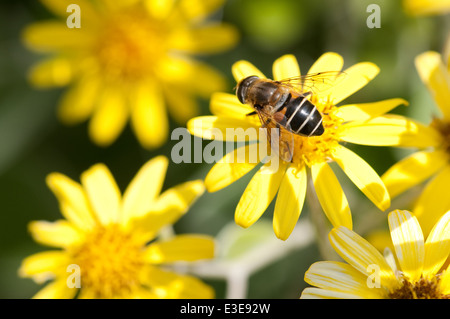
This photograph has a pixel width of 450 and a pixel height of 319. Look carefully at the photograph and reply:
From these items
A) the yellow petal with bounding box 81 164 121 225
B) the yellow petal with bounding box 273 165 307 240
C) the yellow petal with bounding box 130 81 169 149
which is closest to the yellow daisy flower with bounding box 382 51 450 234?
the yellow petal with bounding box 273 165 307 240

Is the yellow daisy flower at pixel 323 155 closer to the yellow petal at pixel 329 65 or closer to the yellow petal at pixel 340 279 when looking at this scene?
the yellow petal at pixel 329 65

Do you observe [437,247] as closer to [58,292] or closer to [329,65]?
[329,65]

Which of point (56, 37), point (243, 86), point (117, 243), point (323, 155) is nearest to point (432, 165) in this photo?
point (323, 155)

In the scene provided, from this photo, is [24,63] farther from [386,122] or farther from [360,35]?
[386,122]
